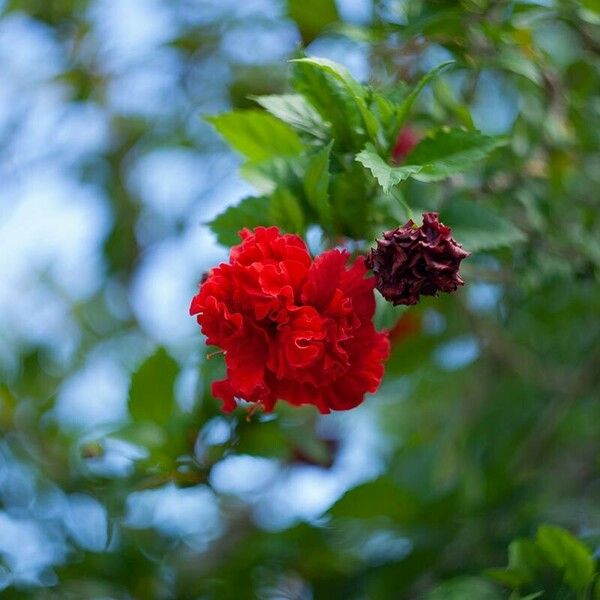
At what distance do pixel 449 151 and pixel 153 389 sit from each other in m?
0.61

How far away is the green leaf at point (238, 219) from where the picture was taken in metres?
1.18

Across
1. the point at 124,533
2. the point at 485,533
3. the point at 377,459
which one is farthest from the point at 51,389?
the point at 485,533

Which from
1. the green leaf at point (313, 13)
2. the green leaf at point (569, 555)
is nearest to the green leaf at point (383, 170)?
the green leaf at point (569, 555)

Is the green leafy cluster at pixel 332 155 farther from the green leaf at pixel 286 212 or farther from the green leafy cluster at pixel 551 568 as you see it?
the green leafy cluster at pixel 551 568

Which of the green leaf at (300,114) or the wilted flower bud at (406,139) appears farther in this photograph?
the wilted flower bud at (406,139)

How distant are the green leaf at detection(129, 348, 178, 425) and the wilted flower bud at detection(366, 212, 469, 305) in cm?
58

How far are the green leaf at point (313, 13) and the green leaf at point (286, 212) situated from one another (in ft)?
1.58

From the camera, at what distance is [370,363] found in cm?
106

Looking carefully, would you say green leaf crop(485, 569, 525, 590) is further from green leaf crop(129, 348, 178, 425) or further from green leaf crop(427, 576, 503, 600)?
green leaf crop(129, 348, 178, 425)

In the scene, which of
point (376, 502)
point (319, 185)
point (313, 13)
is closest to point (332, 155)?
point (319, 185)

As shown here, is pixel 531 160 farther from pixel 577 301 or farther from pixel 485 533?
pixel 485 533

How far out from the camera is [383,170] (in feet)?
3.33

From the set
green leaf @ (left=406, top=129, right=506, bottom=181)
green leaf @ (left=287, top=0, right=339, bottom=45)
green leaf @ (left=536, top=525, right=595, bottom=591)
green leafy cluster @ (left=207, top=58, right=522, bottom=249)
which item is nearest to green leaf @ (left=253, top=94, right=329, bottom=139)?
green leafy cluster @ (left=207, top=58, right=522, bottom=249)

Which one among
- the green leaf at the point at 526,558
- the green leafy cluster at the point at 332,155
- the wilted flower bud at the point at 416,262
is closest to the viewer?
the wilted flower bud at the point at 416,262
